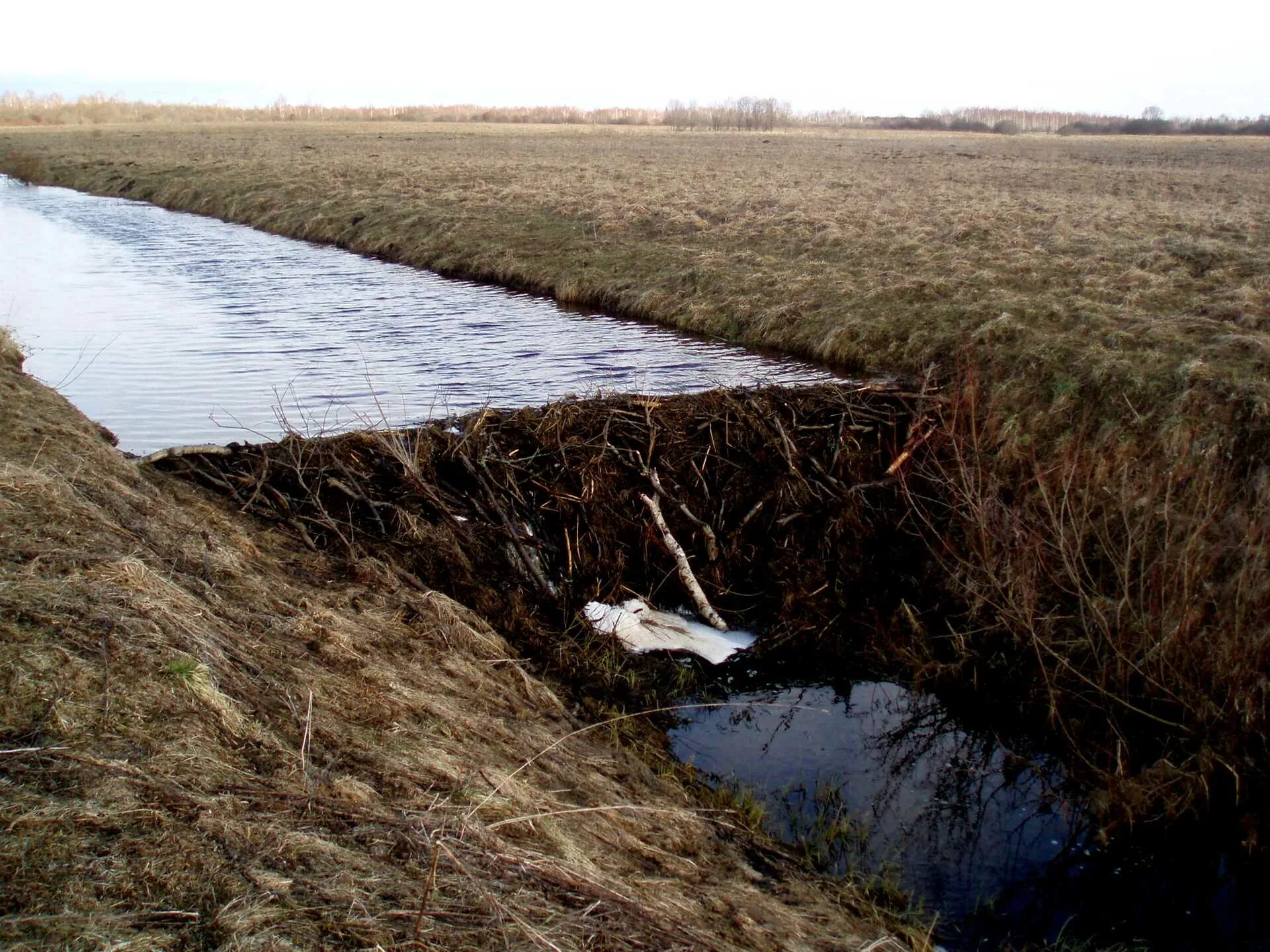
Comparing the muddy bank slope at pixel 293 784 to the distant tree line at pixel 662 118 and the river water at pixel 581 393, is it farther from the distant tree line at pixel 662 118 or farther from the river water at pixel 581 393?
the distant tree line at pixel 662 118

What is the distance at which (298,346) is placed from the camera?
14.9 meters

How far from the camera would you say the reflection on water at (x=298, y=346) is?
11625mm

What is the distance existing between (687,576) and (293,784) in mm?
4846

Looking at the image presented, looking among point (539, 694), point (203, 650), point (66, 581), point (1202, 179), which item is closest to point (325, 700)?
point (203, 650)

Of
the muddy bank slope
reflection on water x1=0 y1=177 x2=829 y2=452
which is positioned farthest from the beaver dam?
reflection on water x1=0 y1=177 x2=829 y2=452

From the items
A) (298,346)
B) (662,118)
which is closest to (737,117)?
(662,118)

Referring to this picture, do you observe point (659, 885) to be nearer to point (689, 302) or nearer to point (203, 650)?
point (203, 650)

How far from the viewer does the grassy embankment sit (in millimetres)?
6160

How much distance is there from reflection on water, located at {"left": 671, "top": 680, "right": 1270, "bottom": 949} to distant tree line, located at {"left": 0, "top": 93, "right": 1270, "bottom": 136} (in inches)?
4000

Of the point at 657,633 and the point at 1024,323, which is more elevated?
the point at 1024,323

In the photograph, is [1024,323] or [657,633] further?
[1024,323]

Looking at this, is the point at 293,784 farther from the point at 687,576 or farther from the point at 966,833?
the point at 687,576

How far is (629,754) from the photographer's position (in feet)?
19.4

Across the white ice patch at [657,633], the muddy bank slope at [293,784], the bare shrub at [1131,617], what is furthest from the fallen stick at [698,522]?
the muddy bank slope at [293,784]
